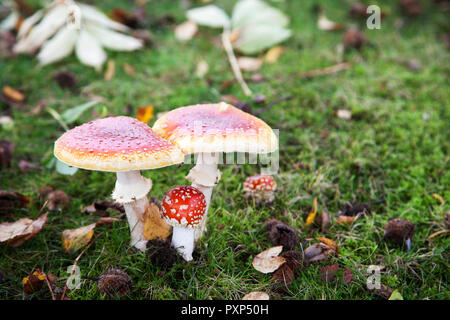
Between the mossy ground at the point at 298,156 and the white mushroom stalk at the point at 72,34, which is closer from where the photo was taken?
the mossy ground at the point at 298,156

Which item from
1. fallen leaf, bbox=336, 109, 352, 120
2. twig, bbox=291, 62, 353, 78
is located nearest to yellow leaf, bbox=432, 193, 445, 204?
fallen leaf, bbox=336, 109, 352, 120

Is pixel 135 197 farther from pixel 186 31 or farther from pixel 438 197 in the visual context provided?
pixel 186 31

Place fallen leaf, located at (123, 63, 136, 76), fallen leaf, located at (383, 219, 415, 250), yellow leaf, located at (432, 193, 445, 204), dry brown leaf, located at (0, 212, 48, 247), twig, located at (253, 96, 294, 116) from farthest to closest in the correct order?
1. fallen leaf, located at (123, 63, 136, 76)
2. twig, located at (253, 96, 294, 116)
3. yellow leaf, located at (432, 193, 445, 204)
4. fallen leaf, located at (383, 219, 415, 250)
5. dry brown leaf, located at (0, 212, 48, 247)

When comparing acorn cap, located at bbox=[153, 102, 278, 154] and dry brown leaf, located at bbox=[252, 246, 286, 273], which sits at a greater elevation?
acorn cap, located at bbox=[153, 102, 278, 154]

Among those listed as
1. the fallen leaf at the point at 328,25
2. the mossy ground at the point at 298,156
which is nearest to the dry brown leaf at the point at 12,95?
the mossy ground at the point at 298,156

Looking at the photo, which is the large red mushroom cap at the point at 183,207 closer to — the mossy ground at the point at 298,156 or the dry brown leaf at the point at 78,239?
the mossy ground at the point at 298,156

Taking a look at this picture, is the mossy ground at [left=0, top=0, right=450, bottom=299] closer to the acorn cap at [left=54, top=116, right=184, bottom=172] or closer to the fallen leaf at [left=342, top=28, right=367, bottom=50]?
the fallen leaf at [left=342, top=28, right=367, bottom=50]

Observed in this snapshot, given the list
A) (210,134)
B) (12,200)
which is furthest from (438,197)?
(12,200)

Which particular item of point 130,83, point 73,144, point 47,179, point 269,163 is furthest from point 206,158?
point 130,83
